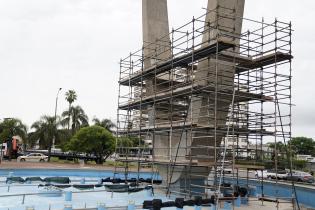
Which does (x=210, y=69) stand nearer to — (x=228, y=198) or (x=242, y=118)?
(x=242, y=118)

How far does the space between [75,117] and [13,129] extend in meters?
8.73

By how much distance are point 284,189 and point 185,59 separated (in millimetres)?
8722

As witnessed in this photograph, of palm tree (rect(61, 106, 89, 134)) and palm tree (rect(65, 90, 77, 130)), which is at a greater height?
palm tree (rect(65, 90, 77, 130))

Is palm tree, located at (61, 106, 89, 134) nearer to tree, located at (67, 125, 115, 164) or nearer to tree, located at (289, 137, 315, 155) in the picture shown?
tree, located at (67, 125, 115, 164)

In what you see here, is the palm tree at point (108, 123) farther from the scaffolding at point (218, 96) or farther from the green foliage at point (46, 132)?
the scaffolding at point (218, 96)

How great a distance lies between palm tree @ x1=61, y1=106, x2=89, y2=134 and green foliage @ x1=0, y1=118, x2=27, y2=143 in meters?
5.86

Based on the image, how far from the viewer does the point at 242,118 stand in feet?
58.6

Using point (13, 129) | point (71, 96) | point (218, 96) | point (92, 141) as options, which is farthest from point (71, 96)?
point (218, 96)

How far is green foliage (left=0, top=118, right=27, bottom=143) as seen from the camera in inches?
2159

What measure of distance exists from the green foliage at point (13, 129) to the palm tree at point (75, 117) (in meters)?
5.86

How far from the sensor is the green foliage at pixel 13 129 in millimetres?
54844

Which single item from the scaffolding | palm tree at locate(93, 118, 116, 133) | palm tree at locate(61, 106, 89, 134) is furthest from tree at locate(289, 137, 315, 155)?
the scaffolding

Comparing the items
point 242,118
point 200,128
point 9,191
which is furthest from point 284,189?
point 9,191

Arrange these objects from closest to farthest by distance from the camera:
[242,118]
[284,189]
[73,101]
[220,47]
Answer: [220,47], [242,118], [284,189], [73,101]
